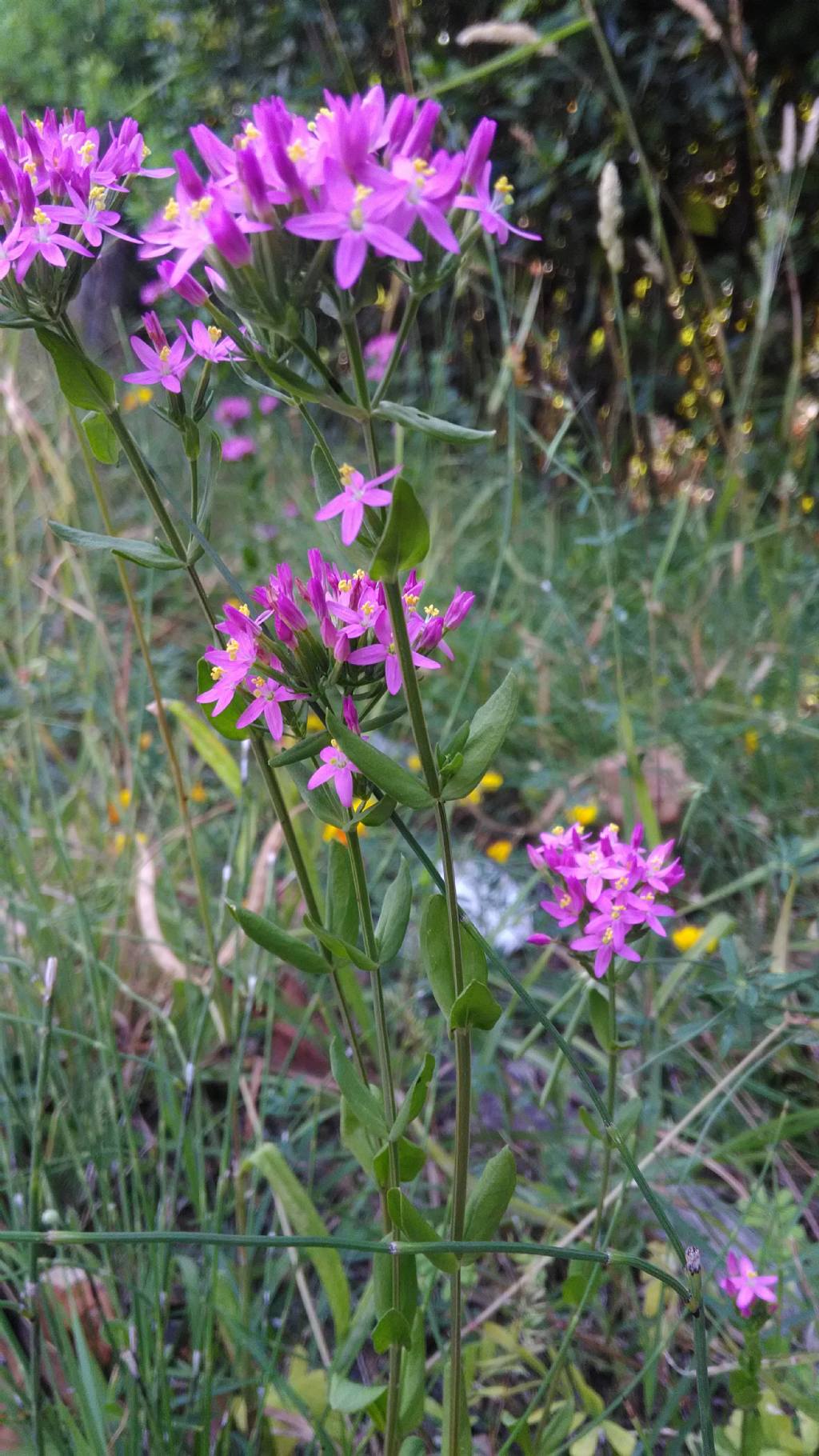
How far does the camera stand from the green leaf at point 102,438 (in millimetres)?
793

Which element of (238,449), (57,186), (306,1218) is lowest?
(306,1218)

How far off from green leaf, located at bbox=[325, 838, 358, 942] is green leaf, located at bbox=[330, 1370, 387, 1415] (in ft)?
1.17

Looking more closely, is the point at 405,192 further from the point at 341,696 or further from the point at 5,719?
the point at 5,719

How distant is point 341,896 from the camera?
0.82 meters

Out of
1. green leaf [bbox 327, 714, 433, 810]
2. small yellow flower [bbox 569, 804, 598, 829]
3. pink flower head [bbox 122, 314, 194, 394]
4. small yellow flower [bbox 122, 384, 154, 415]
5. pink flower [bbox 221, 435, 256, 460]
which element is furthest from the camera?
small yellow flower [bbox 122, 384, 154, 415]

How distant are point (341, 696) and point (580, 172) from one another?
11.8ft

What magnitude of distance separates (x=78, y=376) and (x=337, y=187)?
0.85 feet

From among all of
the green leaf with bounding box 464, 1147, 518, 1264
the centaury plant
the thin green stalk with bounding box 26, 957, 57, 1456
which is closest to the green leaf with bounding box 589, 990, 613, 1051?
the centaury plant

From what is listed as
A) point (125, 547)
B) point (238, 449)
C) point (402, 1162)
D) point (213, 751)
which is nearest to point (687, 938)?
point (213, 751)

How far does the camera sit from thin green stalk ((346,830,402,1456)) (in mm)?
754

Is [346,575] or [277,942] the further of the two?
[346,575]

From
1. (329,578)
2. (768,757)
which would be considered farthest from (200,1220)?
(768,757)

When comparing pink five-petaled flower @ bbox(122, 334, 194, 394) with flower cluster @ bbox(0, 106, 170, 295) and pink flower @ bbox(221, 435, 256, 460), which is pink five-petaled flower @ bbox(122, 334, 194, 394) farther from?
pink flower @ bbox(221, 435, 256, 460)

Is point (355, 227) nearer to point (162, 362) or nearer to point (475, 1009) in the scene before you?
point (162, 362)
